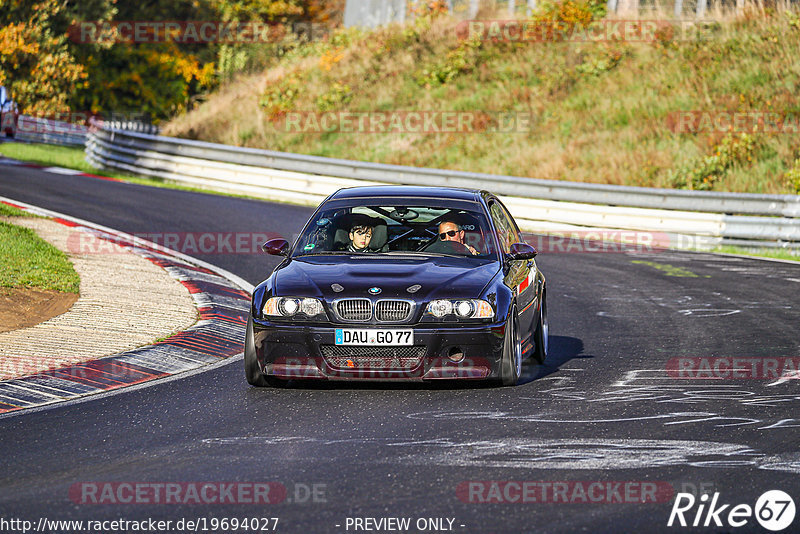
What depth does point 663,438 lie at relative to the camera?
6992 millimetres

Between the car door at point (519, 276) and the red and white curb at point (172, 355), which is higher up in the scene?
the car door at point (519, 276)

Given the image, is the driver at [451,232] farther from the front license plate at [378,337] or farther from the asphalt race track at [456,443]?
the front license plate at [378,337]

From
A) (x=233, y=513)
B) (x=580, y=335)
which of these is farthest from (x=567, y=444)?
(x=580, y=335)

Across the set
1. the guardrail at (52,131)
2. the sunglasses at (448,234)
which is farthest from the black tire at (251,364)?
the guardrail at (52,131)

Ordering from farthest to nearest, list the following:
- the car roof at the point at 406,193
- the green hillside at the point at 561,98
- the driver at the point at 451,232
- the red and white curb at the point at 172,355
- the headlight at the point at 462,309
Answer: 1. the green hillside at the point at 561,98
2. the car roof at the point at 406,193
3. the driver at the point at 451,232
4. the red and white curb at the point at 172,355
5. the headlight at the point at 462,309

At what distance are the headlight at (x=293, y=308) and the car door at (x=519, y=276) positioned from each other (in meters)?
1.54

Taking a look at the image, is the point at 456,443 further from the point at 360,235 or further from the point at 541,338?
the point at 541,338

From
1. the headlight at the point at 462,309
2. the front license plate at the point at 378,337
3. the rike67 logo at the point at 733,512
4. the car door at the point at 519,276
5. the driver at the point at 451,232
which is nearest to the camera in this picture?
the rike67 logo at the point at 733,512

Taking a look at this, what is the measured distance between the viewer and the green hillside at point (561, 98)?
26.0 meters

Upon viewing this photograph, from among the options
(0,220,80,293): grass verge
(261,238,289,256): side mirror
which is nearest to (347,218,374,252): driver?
(261,238,289,256): side mirror

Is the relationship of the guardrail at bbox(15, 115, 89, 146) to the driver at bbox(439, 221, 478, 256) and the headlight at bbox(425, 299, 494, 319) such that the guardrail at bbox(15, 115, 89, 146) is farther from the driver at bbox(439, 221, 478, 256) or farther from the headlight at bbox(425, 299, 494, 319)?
the headlight at bbox(425, 299, 494, 319)

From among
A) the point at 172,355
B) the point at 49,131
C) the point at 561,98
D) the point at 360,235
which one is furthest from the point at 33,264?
the point at 49,131

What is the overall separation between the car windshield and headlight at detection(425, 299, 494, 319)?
1128 mm

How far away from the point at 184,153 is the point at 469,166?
7021 mm
